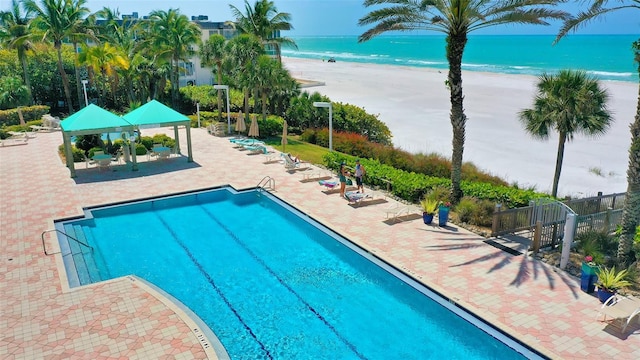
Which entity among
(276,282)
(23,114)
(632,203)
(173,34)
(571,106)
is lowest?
(276,282)

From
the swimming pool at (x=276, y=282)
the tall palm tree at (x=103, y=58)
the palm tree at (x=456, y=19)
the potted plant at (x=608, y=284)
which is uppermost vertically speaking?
the palm tree at (x=456, y=19)

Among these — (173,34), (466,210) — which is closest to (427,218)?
(466,210)

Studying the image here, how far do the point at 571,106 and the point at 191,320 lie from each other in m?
14.4

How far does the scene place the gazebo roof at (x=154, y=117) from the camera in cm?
2131

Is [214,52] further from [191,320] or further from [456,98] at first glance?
[191,320]

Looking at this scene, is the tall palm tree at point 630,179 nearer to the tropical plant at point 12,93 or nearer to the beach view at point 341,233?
the beach view at point 341,233

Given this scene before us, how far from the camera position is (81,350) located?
8.42 metres

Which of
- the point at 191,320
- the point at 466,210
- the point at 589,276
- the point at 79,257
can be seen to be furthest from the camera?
the point at 466,210

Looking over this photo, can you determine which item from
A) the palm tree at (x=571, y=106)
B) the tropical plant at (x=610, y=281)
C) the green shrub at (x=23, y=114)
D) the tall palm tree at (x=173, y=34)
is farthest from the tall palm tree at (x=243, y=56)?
the tropical plant at (x=610, y=281)

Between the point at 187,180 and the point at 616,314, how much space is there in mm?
15688

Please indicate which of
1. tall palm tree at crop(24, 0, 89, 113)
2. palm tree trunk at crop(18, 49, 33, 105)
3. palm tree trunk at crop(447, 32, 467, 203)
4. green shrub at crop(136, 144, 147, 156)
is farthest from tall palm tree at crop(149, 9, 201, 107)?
palm tree trunk at crop(447, 32, 467, 203)

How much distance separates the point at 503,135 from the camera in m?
29.2

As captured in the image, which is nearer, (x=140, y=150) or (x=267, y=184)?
(x=267, y=184)

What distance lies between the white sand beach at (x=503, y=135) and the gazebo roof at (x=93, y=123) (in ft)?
48.6
